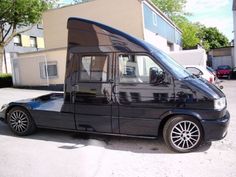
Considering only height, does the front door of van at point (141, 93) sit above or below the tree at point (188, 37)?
below

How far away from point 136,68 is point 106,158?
177 centimetres

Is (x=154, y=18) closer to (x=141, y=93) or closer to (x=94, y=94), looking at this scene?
(x=94, y=94)

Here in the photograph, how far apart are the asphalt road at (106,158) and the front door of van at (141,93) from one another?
0.46 m

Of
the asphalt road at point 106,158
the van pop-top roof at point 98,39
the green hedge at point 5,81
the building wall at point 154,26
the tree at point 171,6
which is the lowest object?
the asphalt road at point 106,158

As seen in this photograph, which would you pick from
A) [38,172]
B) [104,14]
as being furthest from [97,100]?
[104,14]

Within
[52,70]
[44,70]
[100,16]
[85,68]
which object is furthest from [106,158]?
[100,16]

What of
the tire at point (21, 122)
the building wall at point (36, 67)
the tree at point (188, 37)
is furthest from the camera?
the tree at point (188, 37)

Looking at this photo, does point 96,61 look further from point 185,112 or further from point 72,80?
point 185,112

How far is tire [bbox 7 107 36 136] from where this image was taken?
645 cm

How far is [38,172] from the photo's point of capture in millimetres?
4473

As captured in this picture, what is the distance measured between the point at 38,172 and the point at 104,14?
16046 millimetres

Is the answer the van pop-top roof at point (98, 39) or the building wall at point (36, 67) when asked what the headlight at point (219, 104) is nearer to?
the van pop-top roof at point (98, 39)

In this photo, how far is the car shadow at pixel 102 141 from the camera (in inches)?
219

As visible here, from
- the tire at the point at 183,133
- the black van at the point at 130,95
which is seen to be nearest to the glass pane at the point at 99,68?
the black van at the point at 130,95
